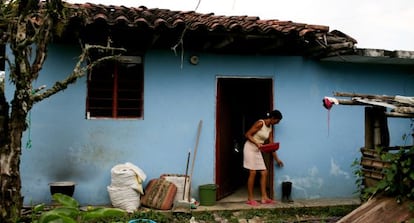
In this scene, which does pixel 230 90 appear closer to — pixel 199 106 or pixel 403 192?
pixel 199 106

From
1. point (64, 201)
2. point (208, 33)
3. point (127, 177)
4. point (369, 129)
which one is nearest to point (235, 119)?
point (208, 33)

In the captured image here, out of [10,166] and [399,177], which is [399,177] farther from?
[10,166]

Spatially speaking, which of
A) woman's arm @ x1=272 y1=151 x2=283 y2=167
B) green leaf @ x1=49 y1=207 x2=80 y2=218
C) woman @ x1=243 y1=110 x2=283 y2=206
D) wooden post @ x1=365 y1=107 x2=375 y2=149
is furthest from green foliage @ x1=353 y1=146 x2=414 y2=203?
green leaf @ x1=49 y1=207 x2=80 y2=218

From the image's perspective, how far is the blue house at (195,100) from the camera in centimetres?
695

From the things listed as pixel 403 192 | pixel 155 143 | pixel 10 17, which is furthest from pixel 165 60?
pixel 403 192

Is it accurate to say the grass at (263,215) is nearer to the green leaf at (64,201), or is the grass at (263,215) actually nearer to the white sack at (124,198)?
the white sack at (124,198)

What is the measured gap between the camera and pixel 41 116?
6965 mm

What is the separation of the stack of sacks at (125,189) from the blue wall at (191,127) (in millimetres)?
426

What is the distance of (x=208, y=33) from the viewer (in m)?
6.81

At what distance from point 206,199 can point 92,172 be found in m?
2.10

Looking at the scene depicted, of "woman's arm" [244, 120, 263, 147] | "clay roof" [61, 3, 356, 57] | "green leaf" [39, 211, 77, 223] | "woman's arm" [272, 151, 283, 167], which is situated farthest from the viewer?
"woman's arm" [272, 151, 283, 167]

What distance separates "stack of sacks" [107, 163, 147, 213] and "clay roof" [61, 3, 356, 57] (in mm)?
2292

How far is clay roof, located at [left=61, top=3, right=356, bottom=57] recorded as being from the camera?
6.45 m

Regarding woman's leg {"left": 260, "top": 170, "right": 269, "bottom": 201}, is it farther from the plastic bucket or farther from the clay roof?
the clay roof
